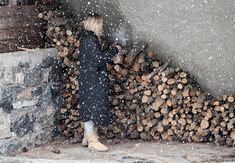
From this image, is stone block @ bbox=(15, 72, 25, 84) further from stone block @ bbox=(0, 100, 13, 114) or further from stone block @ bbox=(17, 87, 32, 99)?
stone block @ bbox=(0, 100, 13, 114)

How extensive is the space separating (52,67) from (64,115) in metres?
0.73

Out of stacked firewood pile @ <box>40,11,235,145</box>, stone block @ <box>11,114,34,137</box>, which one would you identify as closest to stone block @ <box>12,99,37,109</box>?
stone block @ <box>11,114,34,137</box>

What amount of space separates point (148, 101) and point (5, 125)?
1902 millimetres

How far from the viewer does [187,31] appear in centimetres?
775

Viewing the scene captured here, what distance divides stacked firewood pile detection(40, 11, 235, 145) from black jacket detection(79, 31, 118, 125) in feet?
1.13

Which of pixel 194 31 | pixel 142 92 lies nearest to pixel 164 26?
pixel 194 31

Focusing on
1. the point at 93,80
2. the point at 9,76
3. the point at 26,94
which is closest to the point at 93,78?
the point at 93,80

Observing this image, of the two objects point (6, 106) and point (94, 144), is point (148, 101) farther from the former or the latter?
point (6, 106)

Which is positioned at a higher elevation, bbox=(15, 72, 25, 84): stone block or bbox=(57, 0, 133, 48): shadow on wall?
bbox=(57, 0, 133, 48): shadow on wall

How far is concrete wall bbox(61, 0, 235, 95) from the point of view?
7496 millimetres

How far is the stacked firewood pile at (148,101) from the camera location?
24.7ft

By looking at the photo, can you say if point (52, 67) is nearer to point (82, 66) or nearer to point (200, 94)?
point (82, 66)

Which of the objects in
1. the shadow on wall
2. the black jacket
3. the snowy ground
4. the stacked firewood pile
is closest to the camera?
the snowy ground

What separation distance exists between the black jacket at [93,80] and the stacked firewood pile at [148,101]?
345 millimetres
